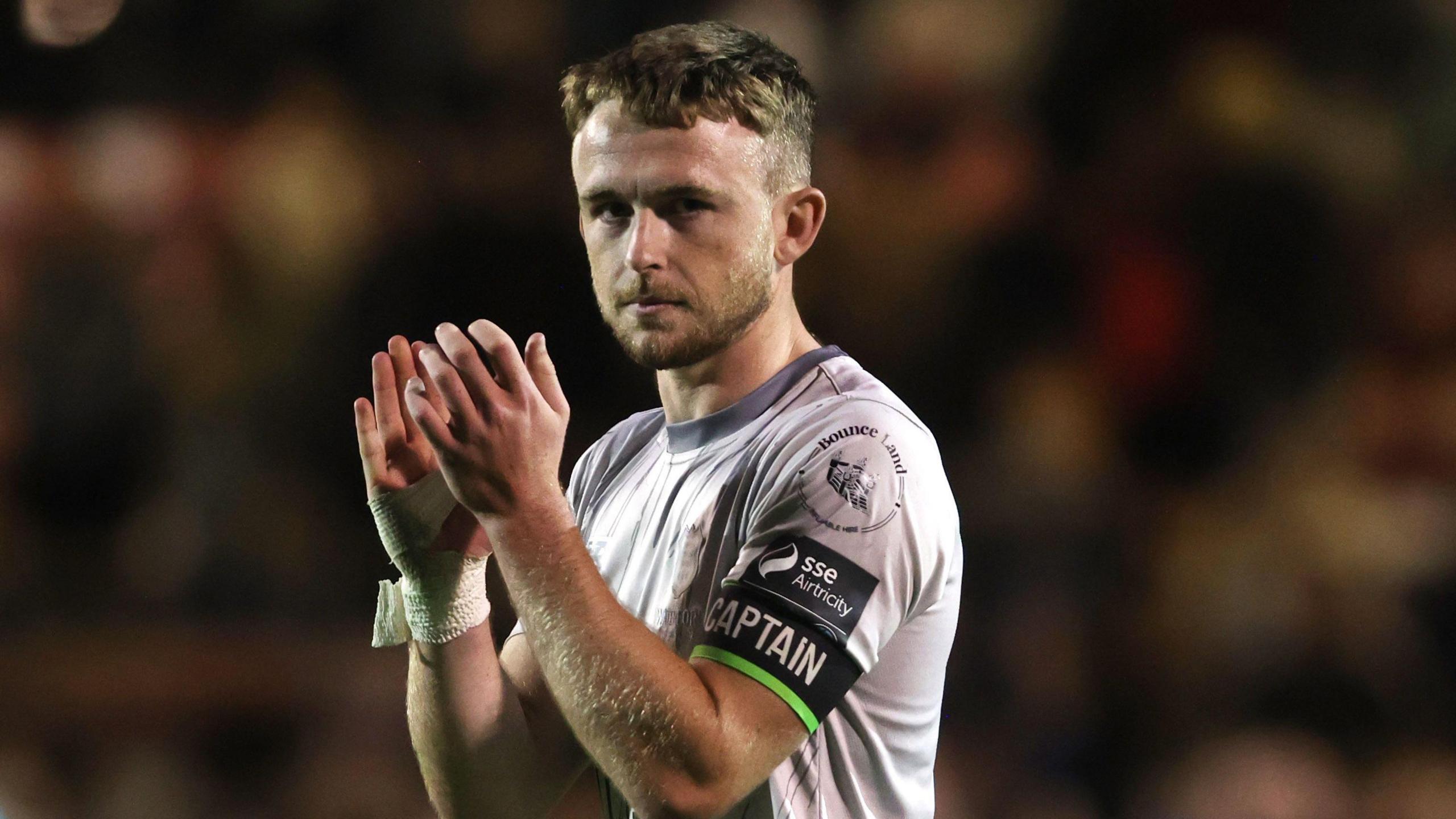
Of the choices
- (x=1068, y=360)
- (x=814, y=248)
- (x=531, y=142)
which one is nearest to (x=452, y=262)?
(x=531, y=142)

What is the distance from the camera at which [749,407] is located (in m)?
2.04

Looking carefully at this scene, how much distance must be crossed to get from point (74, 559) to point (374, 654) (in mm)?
812

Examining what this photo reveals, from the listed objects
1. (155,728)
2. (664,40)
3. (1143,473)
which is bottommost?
(155,728)

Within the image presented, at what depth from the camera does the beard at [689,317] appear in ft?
6.44

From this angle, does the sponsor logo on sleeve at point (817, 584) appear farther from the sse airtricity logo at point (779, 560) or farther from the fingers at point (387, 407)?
the fingers at point (387, 407)

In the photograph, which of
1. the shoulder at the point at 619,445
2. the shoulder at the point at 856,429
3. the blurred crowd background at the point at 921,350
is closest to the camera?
the shoulder at the point at 856,429

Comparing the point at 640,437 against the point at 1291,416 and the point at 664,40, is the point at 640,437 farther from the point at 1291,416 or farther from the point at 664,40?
the point at 1291,416

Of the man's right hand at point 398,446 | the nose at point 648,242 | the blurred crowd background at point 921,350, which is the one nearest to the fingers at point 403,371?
the man's right hand at point 398,446

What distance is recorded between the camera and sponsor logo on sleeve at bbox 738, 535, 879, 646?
1710 millimetres

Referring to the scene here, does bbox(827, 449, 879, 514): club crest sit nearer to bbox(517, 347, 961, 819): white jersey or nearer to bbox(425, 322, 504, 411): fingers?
bbox(517, 347, 961, 819): white jersey

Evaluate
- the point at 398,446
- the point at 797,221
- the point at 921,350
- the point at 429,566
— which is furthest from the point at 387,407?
the point at 921,350

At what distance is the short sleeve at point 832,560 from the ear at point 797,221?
31 cm

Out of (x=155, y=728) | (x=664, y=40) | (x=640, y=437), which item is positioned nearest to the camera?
(x=664, y=40)

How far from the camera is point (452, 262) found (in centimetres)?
422
